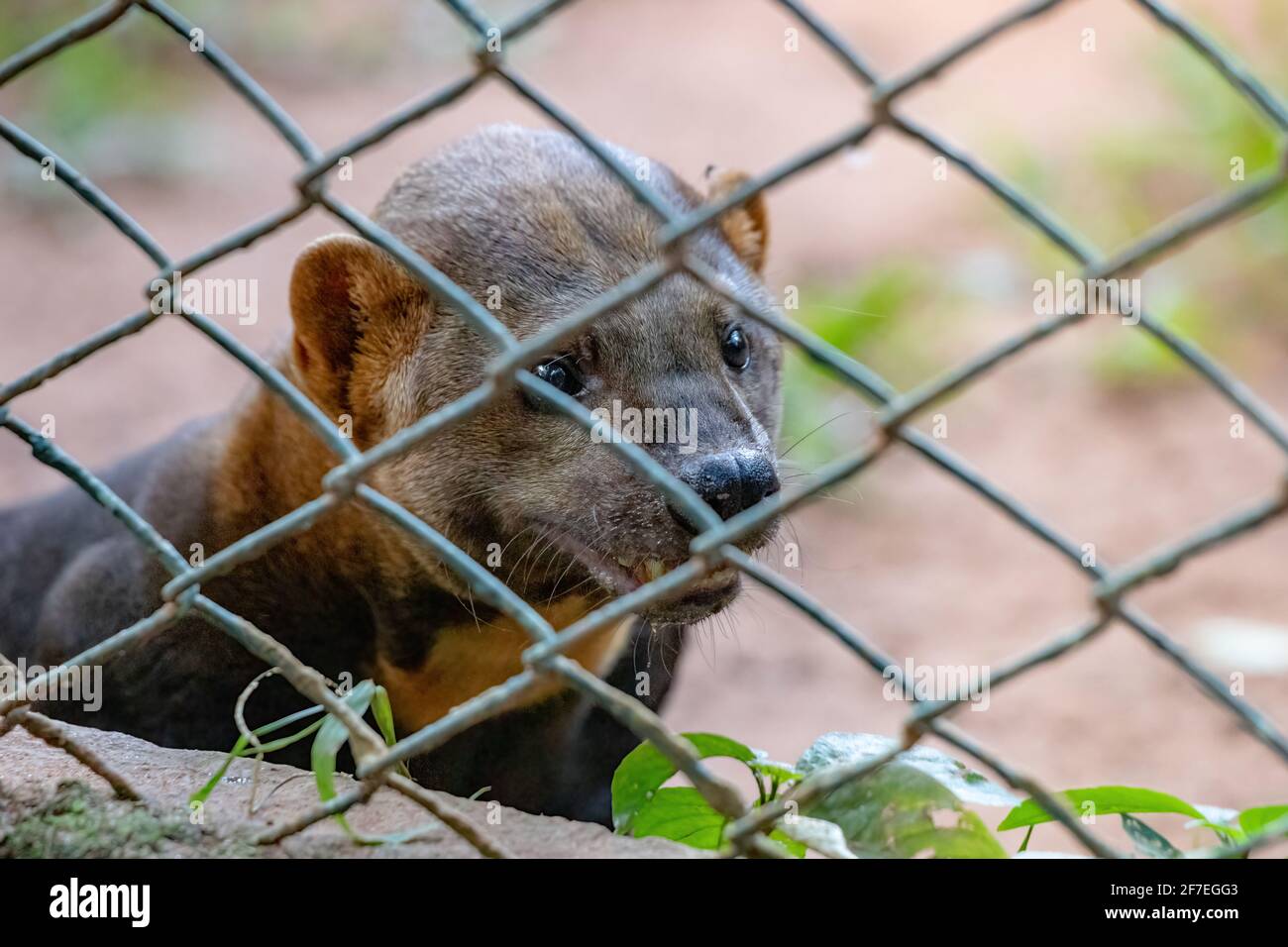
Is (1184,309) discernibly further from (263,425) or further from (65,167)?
(65,167)

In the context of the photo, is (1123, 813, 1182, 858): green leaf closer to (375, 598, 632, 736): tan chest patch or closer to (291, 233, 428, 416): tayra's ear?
(375, 598, 632, 736): tan chest patch

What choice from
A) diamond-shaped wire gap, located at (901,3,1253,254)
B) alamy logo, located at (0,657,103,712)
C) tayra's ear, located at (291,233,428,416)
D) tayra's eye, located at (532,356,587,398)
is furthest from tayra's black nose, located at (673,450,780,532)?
diamond-shaped wire gap, located at (901,3,1253,254)

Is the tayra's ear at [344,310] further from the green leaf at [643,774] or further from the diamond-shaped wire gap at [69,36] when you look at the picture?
the green leaf at [643,774]

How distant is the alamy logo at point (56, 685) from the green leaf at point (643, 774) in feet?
2.70

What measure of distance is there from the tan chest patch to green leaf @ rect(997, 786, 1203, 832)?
140 centimetres

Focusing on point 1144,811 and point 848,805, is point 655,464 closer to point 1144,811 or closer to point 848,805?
point 848,805

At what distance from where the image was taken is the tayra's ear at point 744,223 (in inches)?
143

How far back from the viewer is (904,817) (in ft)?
6.29

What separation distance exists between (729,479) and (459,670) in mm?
1098

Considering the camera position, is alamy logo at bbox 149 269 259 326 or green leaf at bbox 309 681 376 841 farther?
alamy logo at bbox 149 269 259 326

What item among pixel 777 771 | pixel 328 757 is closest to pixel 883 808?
pixel 777 771

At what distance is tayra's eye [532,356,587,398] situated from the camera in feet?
9.88

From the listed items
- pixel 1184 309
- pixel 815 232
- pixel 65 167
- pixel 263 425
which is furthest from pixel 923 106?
pixel 65 167
